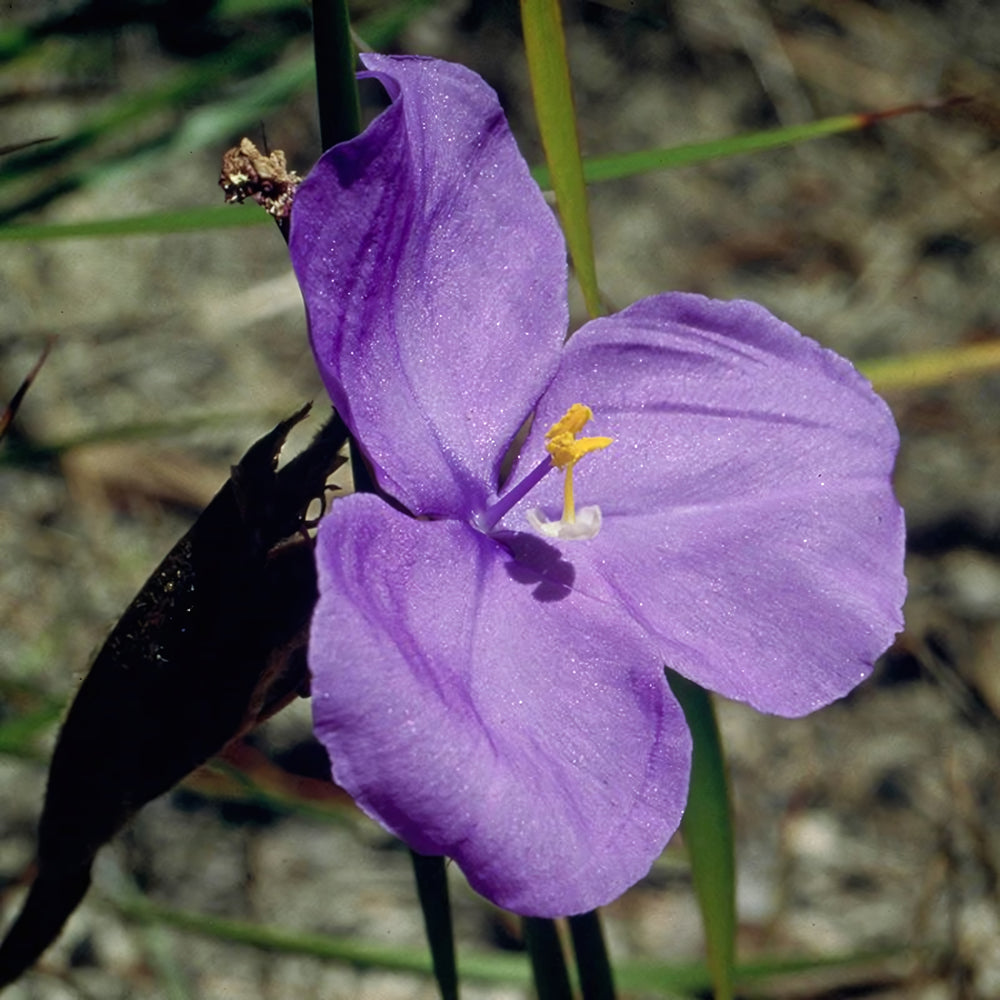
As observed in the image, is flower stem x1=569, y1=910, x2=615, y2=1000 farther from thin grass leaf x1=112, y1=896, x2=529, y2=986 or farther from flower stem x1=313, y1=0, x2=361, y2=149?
flower stem x1=313, y1=0, x2=361, y2=149

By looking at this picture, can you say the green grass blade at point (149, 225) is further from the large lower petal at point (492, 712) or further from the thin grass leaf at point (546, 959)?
the thin grass leaf at point (546, 959)

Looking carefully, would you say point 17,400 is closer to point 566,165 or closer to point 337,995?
point 566,165

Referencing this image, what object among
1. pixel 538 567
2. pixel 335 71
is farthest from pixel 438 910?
pixel 335 71

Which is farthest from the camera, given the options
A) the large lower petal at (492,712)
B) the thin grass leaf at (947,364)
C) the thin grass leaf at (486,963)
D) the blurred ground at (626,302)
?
the blurred ground at (626,302)

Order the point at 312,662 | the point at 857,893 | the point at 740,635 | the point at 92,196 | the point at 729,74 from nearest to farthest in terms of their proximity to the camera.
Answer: the point at 312,662, the point at 740,635, the point at 857,893, the point at 92,196, the point at 729,74

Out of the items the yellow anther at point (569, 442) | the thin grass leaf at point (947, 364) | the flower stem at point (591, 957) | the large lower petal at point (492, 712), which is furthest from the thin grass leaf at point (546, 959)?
the thin grass leaf at point (947, 364)

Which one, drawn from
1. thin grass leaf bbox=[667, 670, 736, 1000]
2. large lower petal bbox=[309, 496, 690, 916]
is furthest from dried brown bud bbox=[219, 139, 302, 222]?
thin grass leaf bbox=[667, 670, 736, 1000]

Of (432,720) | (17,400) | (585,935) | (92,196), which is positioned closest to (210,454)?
(92,196)
